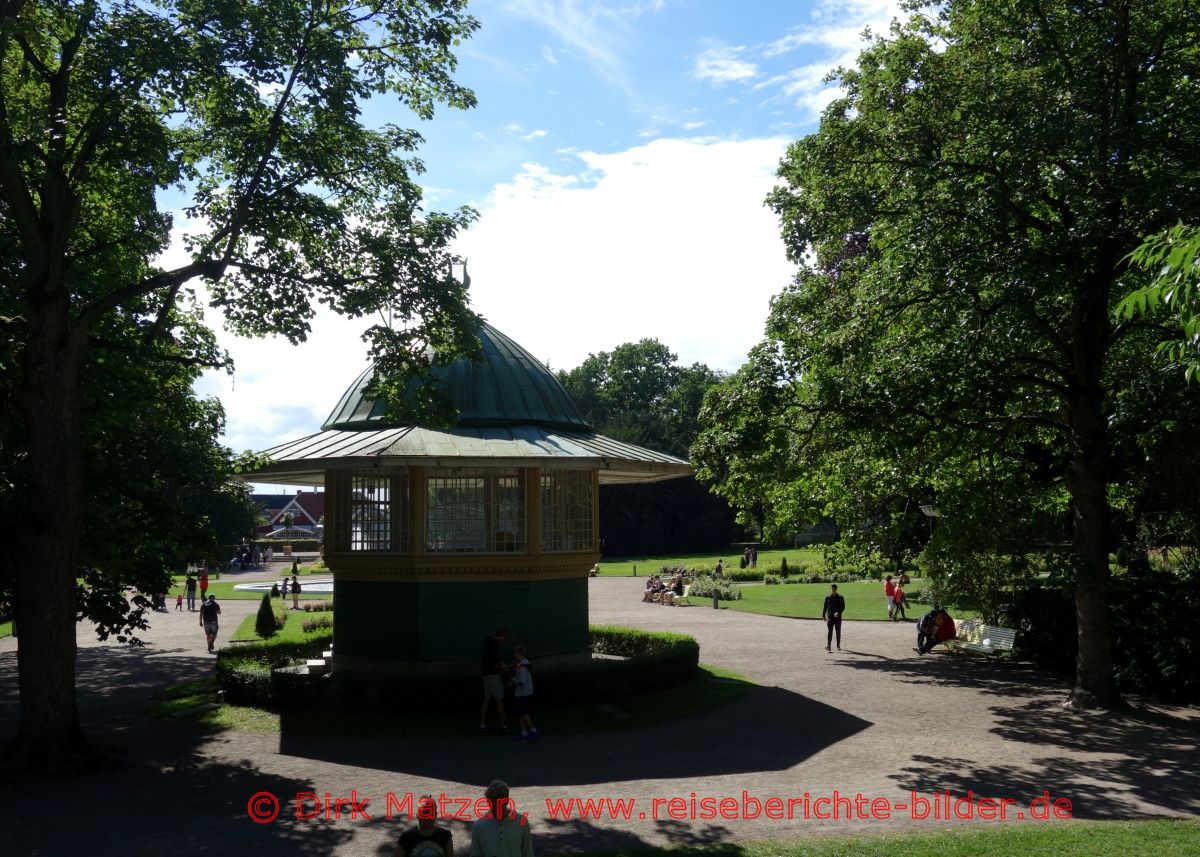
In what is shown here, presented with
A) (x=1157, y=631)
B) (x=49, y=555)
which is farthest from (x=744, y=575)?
(x=49, y=555)

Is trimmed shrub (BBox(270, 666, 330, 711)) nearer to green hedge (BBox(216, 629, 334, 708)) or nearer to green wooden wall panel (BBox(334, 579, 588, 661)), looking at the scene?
green hedge (BBox(216, 629, 334, 708))

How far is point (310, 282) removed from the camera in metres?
15.6

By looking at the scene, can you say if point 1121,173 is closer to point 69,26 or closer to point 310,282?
point 310,282

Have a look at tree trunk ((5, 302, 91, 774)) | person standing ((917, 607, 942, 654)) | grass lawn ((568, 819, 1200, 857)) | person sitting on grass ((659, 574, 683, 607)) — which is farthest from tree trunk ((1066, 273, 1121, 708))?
person sitting on grass ((659, 574, 683, 607))

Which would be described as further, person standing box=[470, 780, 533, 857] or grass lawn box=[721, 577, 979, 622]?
grass lawn box=[721, 577, 979, 622]

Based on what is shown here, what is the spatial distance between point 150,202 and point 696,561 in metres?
58.0

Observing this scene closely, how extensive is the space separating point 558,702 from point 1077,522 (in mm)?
10192

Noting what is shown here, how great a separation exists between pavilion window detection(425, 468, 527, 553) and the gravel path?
3.89m

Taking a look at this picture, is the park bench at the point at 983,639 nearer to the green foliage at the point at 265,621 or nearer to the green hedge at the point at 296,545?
the green foliage at the point at 265,621

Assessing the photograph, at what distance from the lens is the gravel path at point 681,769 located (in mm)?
11141

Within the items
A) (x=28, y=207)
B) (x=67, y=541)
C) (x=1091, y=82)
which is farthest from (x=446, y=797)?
(x=1091, y=82)

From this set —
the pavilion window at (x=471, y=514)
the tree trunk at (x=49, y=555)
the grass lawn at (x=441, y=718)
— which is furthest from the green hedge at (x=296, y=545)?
the tree trunk at (x=49, y=555)

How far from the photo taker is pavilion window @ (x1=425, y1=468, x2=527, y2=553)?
18828mm

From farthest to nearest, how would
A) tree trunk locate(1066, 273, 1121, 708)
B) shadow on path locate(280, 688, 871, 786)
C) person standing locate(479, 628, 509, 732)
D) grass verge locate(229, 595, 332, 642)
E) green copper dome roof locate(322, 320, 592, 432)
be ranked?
1. grass verge locate(229, 595, 332, 642)
2. green copper dome roof locate(322, 320, 592, 432)
3. tree trunk locate(1066, 273, 1121, 708)
4. person standing locate(479, 628, 509, 732)
5. shadow on path locate(280, 688, 871, 786)
